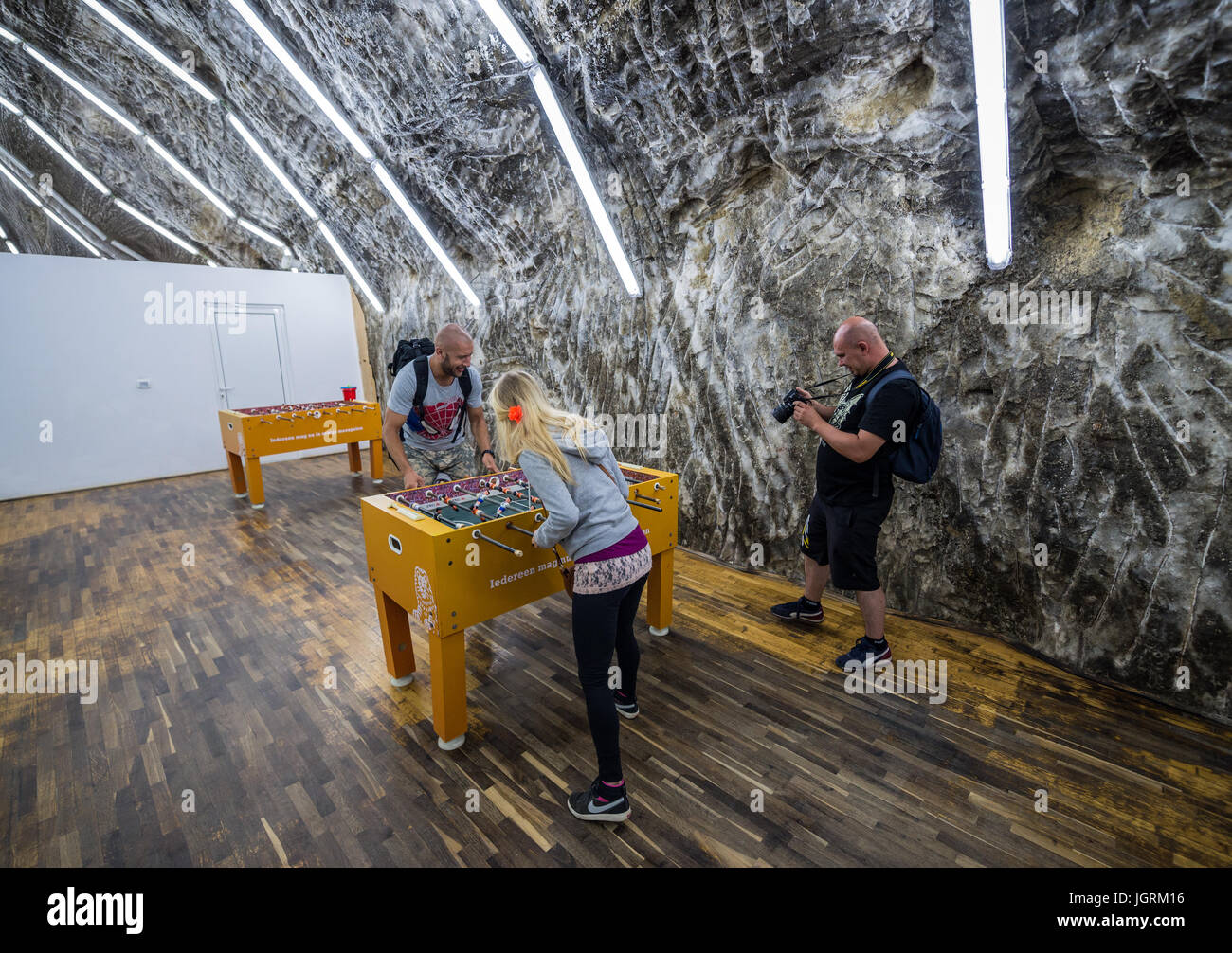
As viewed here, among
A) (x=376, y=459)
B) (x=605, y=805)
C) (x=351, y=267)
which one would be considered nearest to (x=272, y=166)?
(x=351, y=267)

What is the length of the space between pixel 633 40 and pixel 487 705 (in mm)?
3917

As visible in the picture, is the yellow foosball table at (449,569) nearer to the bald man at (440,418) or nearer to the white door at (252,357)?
the bald man at (440,418)

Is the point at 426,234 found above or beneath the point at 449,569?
above

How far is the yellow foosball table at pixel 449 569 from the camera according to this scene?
210cm

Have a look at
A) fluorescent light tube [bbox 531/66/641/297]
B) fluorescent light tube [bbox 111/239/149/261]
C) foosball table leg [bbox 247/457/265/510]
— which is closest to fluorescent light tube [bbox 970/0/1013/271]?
fluorescent light tube [bbox 531/66/641/297]

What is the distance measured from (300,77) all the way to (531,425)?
603 cm

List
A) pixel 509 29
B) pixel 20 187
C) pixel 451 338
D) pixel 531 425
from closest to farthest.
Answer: pixel 531 425 → pixel 451 338 → pixel 509 29 → pixel 20 187

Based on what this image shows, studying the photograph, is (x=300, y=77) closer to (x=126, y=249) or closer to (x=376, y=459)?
(x=376, y=459)

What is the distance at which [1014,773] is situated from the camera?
6.94 feet

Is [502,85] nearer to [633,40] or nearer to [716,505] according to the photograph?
[633,40]

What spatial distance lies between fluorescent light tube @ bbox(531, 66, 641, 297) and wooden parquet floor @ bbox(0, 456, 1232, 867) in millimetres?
2600

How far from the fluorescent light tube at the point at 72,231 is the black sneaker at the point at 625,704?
45.1 feet

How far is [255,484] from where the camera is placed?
5.31 m
